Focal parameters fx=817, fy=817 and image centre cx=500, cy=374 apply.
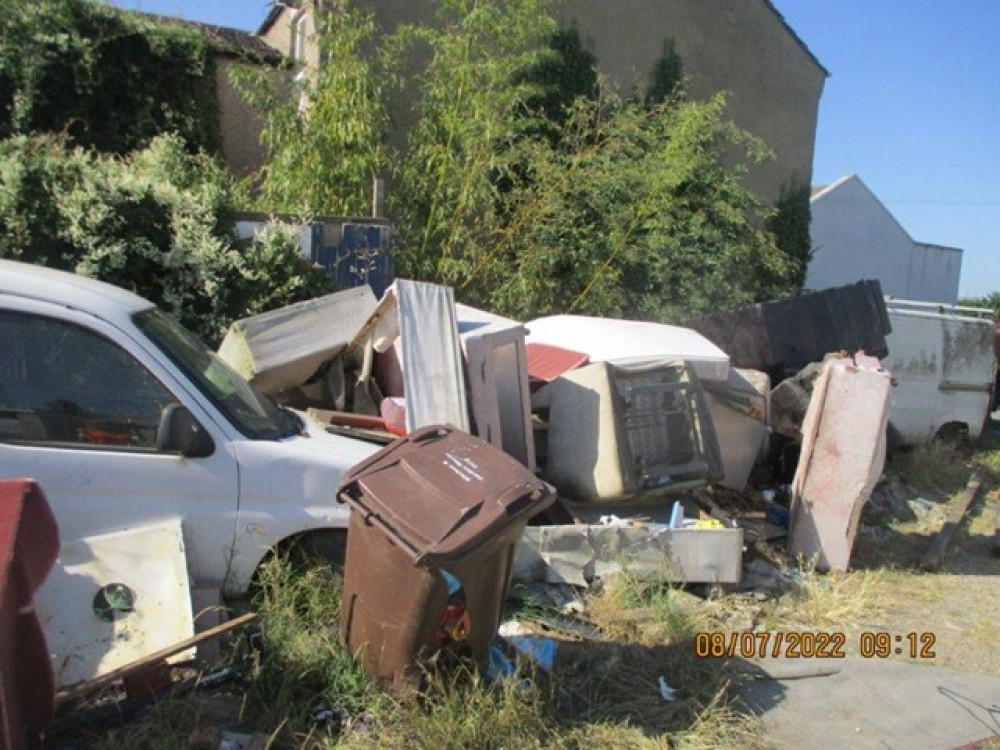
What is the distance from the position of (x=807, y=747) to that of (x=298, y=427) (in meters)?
2.86

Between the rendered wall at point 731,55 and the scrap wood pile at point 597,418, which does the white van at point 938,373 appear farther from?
the rendered wall at point 731,55

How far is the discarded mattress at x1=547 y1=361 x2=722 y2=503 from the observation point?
17.0 ft

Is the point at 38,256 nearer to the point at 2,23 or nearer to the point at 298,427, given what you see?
the point at 298,427

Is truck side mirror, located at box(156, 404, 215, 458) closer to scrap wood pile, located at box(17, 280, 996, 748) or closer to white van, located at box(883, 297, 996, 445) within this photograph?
scrap wood pile, located at box(17, 280, 996, 748)

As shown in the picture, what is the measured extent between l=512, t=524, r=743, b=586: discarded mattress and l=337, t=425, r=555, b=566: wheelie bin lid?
5.03 feet

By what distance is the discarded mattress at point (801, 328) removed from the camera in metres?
8.86

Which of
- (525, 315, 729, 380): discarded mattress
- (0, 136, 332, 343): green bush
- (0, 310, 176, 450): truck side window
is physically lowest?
(0, 310, 176, 450): truck side window

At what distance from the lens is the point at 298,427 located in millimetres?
4238

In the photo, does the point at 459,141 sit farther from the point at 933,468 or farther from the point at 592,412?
the point at 933,468

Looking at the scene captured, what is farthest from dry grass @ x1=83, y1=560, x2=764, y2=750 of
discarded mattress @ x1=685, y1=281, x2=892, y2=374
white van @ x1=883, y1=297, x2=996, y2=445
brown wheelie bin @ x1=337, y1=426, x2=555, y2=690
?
white van @ x1=883, y1=297, x2=996, y2=445

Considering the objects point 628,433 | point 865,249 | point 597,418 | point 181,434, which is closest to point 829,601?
point 628,433

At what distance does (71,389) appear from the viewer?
3.52 meters

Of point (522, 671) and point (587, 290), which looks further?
point (587, 290)

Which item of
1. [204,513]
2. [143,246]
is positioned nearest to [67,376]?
[204,513]
